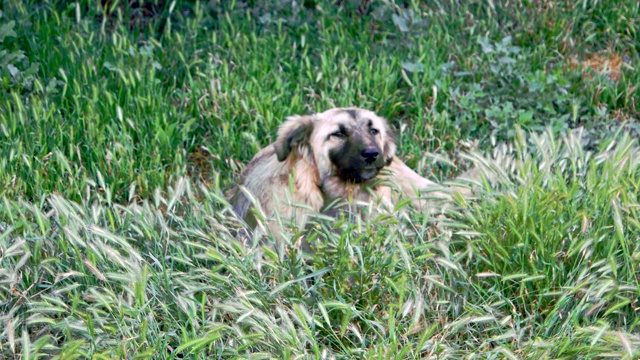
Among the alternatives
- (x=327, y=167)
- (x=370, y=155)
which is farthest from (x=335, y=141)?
(x=370, y=155)

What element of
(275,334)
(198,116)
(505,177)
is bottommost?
(198,116)

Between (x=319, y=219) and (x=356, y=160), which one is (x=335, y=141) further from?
(x=319, y=219)

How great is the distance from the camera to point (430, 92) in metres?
6.70

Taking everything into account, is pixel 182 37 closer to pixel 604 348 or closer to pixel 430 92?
pixel 430 92

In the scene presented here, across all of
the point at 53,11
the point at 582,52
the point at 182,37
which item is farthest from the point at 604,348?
the point at 53,11

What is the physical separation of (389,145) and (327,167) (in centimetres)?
43

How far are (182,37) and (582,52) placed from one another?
3.13 m

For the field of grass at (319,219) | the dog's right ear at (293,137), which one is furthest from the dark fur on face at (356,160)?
the field of grass at (319,219)

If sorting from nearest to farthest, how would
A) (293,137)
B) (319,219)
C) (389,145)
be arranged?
(319,219) < (293,137) < (389,145)

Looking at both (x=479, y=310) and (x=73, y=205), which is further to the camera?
(x=73, y=205)

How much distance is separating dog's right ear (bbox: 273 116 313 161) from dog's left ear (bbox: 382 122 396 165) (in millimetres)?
452

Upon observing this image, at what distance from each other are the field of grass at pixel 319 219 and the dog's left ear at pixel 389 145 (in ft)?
1.39

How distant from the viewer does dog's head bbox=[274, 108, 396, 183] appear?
5.08 metres

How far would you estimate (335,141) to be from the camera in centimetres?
520
